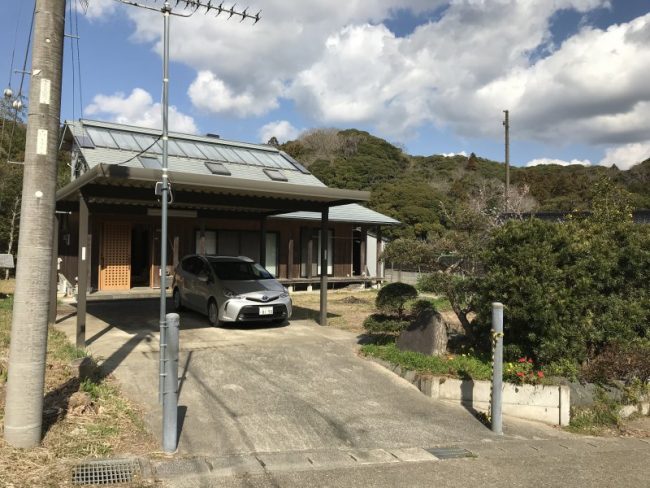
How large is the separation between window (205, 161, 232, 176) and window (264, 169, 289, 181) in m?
1.72

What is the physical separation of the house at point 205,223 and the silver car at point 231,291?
1.35m

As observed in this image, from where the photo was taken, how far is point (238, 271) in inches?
433

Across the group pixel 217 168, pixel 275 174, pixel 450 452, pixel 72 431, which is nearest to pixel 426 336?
pixel 450 452

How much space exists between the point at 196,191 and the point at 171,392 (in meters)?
5.69

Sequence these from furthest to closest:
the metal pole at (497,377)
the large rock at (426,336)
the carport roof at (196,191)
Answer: the large rock at (426,336) → the carport roof at (196,191) → the metal pole at (497,377)

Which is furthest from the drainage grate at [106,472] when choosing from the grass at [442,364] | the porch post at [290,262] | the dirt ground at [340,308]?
the porch post at [290,262]

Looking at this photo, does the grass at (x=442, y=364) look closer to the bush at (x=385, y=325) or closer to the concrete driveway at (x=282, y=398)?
the concrete driveway at (x=282, y=398)

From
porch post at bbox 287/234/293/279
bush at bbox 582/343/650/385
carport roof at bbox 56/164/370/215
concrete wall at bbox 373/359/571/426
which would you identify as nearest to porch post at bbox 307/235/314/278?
porch post at bbox 287/234/293/279

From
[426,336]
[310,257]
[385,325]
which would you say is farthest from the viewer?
[310,257]

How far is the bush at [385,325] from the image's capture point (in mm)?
9195

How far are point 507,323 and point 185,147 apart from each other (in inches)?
622

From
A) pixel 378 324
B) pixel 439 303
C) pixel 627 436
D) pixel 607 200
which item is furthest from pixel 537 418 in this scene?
pixel 439 303

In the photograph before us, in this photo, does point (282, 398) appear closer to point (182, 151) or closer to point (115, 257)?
point (115, 257)

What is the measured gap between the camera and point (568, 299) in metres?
7.44
